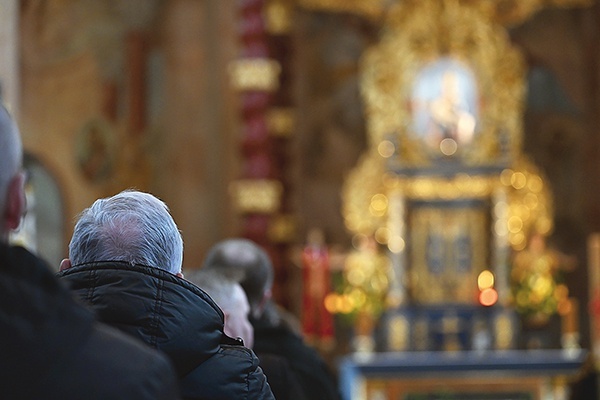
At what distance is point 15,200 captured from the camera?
6.46 feet

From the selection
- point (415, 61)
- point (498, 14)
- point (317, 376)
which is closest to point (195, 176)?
point (415, 61)

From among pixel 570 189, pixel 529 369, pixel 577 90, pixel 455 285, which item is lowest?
pixel 529 369

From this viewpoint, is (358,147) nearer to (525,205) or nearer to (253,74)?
(253,74)

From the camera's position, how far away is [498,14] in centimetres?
1318

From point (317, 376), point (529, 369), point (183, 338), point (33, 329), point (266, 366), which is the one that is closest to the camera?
point (33, 329)

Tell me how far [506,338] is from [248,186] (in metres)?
3.18

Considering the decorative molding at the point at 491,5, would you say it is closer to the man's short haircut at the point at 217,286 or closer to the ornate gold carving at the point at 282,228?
the ornate gold carving at the point at 282,228

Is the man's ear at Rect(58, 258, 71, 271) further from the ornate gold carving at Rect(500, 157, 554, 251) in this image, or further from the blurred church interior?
the ornate gold carving at Rect(500, 157, 554, 251)

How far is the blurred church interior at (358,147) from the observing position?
12.4 m

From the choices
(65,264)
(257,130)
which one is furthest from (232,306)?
(257,130)

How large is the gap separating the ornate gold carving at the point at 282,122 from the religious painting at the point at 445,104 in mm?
1437

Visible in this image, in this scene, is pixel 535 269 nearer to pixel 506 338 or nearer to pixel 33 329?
pixel 506 338

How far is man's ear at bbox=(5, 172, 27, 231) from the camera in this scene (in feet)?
6.43

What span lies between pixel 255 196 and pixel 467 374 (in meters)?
3.28
